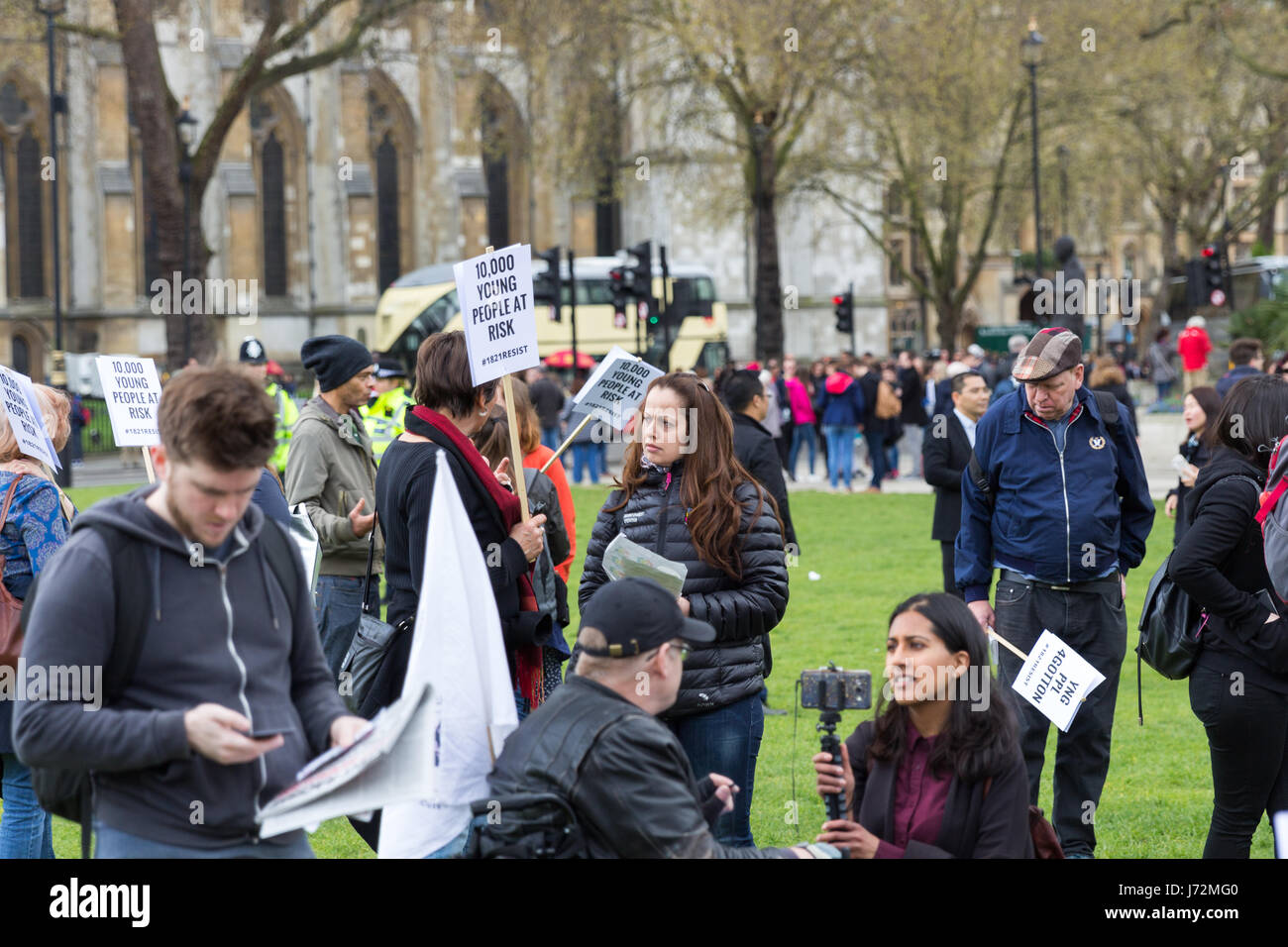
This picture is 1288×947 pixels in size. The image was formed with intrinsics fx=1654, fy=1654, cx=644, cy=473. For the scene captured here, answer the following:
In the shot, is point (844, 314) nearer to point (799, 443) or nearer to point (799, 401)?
point (799, 443)

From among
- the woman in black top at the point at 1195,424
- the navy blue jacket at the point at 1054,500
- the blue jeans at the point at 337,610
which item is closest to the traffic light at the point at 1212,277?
the woman in black top at the point at 1195,424

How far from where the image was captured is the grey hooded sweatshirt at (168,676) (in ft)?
10.3

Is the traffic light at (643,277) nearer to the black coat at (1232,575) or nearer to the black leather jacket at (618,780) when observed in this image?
the black coat at (1232,575)

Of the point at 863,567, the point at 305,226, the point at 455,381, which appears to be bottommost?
the point at 863,567

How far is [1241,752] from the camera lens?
17.6 feet

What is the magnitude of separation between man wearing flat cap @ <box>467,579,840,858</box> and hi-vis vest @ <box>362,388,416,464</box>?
6173 millimetres

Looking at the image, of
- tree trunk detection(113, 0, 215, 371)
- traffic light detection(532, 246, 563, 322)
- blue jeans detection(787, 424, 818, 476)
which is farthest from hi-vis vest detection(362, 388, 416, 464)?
traffic light detection(532, 246, 563, 322)

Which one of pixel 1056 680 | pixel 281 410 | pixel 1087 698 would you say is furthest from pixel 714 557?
pixel 281 410

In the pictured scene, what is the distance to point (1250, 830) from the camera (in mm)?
5430

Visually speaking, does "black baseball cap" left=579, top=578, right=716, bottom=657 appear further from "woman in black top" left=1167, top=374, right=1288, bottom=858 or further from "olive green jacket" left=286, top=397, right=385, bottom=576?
"olive green jacket" left=286, top=397, right=385, bottom=576

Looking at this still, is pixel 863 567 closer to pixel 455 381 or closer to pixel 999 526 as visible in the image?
pixel 999 526
